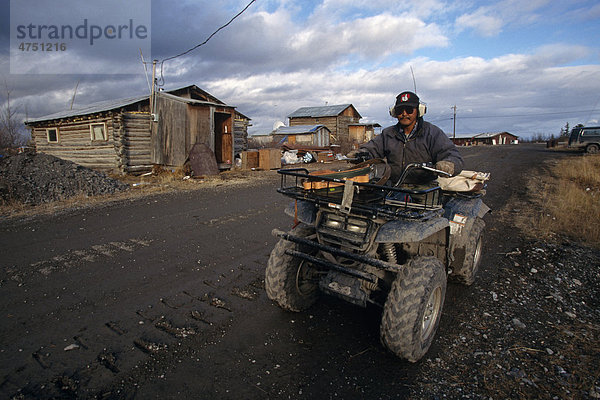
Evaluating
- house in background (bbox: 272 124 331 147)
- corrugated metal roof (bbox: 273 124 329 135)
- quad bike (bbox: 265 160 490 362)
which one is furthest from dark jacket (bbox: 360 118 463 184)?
corrugated metal roof (bbox: 273 124 329 135)

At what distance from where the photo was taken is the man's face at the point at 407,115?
3.78 meters

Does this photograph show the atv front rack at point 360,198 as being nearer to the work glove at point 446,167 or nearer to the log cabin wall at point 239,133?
the work glove at point 446,167

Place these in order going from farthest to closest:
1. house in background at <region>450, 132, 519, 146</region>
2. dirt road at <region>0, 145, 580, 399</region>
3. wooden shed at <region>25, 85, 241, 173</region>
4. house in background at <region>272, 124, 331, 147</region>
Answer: house in background at <region>450, 132, 519, 146</region> → house in background at <region>272, 124, 331, 147</region> → wooden shed at <region>25, 85, 241, 173</region> → dirt road at <region>0, 145, 580, 399</region>

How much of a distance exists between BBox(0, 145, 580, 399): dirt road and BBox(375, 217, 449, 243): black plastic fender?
1.06 metres

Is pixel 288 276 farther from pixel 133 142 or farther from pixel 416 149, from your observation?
pixel 133 142

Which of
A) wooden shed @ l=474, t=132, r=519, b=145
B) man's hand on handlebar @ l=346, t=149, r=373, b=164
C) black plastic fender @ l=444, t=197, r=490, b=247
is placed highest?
wooden shed @ l=474, t=132, r=519, b=145

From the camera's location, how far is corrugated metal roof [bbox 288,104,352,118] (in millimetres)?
46969

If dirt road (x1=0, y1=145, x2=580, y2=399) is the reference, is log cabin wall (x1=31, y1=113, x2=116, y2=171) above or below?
above

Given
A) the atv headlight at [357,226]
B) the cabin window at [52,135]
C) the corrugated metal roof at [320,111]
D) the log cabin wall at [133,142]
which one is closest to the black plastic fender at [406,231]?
the atv headlight at [357,226]

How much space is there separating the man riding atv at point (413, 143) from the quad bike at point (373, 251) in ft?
0.93

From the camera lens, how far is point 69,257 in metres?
4.99

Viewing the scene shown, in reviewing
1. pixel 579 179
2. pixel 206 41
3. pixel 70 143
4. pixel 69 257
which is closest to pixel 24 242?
pixel 69 257

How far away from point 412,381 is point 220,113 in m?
16.9

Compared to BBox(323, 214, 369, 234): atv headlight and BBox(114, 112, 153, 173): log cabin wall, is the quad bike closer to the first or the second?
BBox(323, 214, 369, 234): atv headlight
